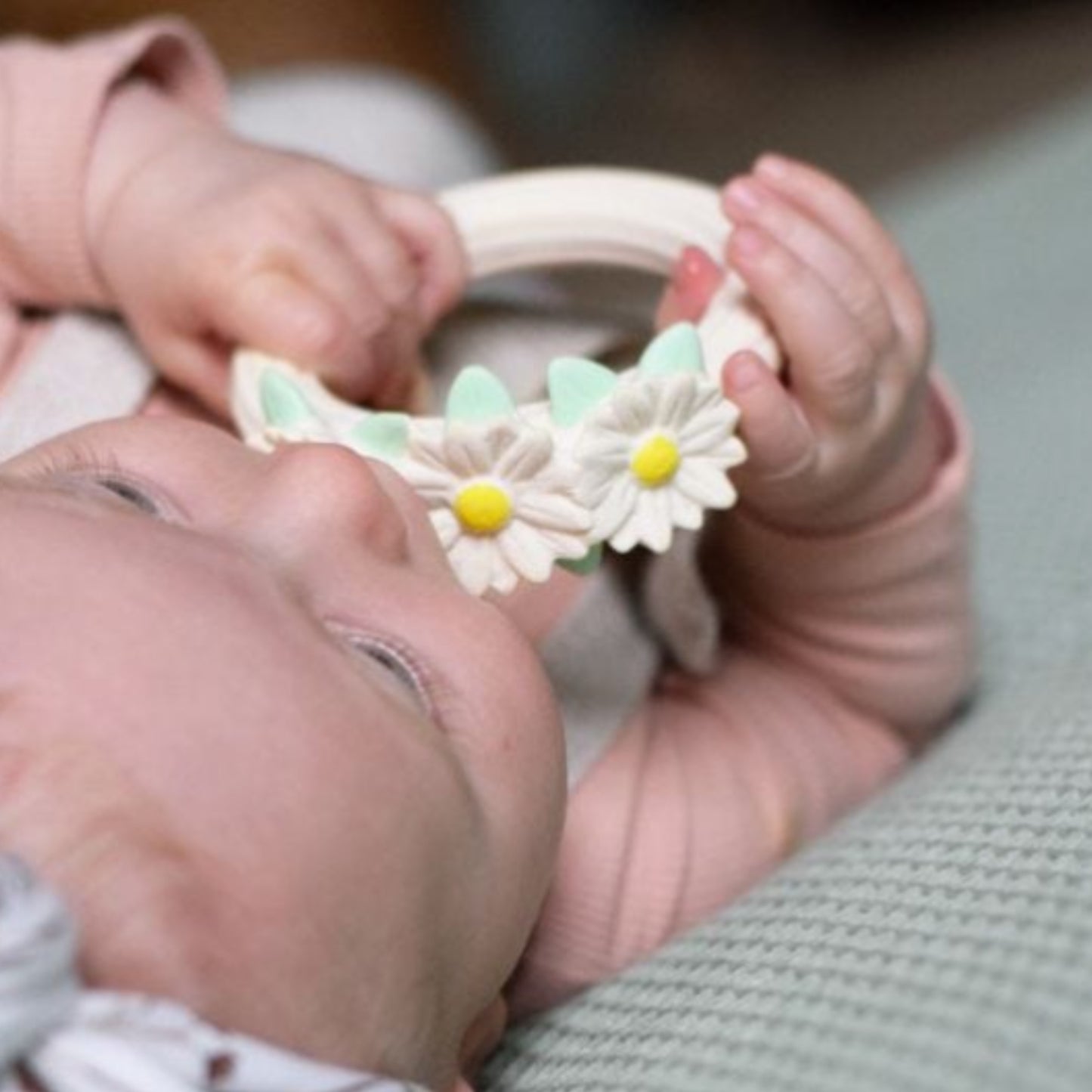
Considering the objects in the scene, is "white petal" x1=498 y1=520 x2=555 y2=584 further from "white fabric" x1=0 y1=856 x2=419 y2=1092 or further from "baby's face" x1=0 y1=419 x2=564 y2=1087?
"white fabric" x1=0 y1=856 x2=419 y2=1092

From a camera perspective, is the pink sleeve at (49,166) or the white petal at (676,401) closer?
the white petal at (676,401)

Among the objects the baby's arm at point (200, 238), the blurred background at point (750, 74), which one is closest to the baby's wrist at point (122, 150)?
the baby's arm at point (200, 238)

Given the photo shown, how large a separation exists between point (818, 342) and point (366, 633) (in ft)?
0.77

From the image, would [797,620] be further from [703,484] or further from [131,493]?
[131,493]

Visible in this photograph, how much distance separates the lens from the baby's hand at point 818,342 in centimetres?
70

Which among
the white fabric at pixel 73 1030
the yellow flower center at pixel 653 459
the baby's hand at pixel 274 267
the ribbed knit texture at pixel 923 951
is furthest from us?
the baby's hand at pixel 274 267

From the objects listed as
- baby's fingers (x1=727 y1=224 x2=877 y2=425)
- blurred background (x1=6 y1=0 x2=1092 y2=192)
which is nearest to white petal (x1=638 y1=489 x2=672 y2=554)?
baby's fingers (x1=727 y1=224 x2=877 y2=425)

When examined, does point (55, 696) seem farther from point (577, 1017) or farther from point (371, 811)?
point (577, 1017)

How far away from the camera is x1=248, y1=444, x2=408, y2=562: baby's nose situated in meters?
0.56

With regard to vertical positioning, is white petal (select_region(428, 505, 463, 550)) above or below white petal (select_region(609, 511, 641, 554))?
below

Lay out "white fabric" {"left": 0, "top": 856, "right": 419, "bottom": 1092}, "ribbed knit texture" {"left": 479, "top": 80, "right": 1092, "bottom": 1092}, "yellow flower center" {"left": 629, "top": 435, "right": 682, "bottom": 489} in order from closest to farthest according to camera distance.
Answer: "white fabric" {"left": 0, "top": 856, "right": 419, "bottom": 1092} < "ribbed knit texture" {"left": 479, "top": 80, "right": 1092, "bottom": 1092} < "yellow flower center" {"left": 629, "top": 435, "right": 682, "bottom": 489}

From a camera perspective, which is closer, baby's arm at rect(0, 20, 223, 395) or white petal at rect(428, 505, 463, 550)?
white petal at rect(428, 505, 463, 550)

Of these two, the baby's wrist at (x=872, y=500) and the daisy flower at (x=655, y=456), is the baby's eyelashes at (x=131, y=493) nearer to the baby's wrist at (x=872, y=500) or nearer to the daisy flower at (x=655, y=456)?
the daisy flower at (x=655, y=456)

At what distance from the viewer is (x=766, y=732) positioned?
0.84 metres
